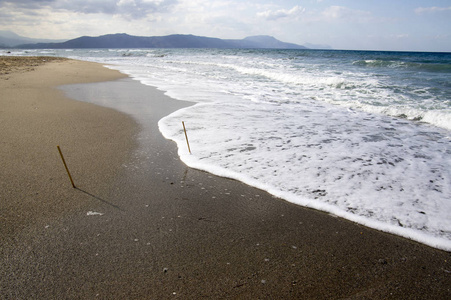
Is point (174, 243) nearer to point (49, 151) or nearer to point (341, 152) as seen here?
point (49, 151)

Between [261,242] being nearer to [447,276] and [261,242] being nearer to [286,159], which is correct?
[447,276]

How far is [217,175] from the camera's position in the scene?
3.98 meters

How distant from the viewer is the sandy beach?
6.79 feet

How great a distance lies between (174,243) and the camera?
101 inches

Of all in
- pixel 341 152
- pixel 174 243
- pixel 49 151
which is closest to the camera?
pixel 174 243

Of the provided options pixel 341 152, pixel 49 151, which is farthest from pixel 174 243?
pixel 341 152

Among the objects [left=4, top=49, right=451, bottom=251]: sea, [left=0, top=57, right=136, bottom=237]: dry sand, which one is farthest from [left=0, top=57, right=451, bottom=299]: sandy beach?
[left=4, top=49, right=451, bottom=251]: sea

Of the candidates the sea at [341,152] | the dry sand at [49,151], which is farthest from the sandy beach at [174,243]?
the sea at [341,152]

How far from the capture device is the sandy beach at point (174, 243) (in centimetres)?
207

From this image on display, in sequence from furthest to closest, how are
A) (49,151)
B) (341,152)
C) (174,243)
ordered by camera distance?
(341,152), (49,151), (174,243)

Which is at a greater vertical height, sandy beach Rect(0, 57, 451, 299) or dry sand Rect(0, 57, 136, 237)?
dry sand Rect(0, 57, 136, 237)

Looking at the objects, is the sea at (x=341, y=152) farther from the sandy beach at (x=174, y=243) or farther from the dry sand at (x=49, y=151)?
the dry sand at (x=49, y=151)

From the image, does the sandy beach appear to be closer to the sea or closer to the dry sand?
the dry sand

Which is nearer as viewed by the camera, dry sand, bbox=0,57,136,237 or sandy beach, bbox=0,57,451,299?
sandy beach, bbox=0,57,451,299
